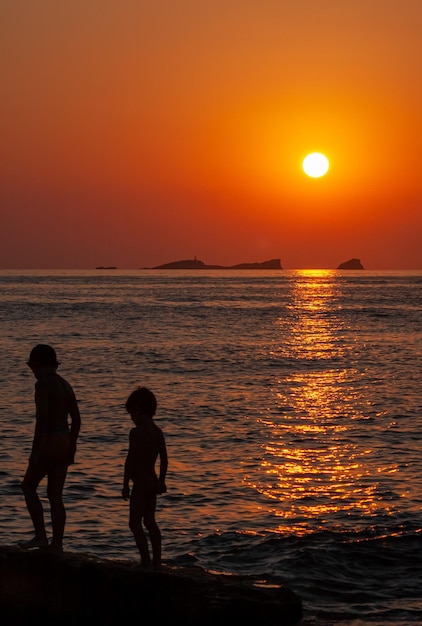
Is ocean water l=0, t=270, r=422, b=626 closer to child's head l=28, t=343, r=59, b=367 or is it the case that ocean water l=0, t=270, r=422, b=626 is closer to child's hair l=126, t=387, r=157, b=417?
child's hair l=126, t=387, r=157, b=417

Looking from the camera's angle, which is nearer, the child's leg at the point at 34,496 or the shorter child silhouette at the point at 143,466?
the shorter child silhouette at the point at 143,466

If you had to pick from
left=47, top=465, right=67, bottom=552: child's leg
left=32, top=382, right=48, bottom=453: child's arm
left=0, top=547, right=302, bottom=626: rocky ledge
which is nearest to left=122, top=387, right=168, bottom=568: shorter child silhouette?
left=0, top=547, right=302, bottom=626: rocky ledge

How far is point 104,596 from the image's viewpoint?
924cm

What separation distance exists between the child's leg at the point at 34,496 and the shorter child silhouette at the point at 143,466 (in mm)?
892

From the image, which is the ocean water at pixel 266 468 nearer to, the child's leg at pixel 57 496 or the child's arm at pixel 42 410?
the child's leg at pixel 57 496

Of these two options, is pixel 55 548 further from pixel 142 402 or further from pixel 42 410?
pixel 142 402

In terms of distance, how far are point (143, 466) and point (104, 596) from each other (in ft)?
4.19

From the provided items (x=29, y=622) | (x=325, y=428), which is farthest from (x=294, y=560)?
(x=325, y=428)

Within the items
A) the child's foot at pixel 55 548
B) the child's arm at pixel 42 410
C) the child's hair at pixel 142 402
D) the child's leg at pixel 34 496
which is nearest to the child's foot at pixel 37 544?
the child's leg at pixel 34 496

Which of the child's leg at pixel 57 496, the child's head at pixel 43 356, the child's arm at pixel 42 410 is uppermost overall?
the child's head at pixel 43 356

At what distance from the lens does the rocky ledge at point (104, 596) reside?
30.2ft

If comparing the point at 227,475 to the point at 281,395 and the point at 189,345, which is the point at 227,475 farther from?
the point at 189,345

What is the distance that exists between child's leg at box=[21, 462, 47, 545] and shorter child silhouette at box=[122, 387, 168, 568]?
892mm

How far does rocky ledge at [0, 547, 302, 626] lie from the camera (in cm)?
922
